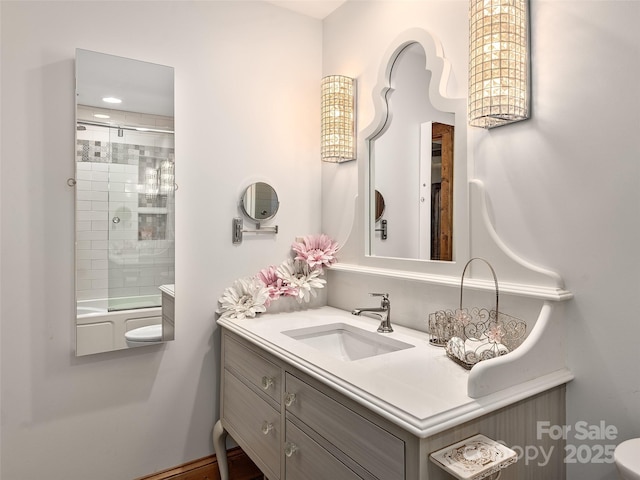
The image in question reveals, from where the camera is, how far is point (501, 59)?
124 centimetres

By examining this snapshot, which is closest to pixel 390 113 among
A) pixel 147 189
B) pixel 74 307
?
pixel 147 189

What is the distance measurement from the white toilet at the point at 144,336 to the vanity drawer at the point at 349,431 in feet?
2.32

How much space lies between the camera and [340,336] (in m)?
1.77

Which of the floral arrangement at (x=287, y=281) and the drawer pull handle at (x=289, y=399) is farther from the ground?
the floral arrangement at (x=287, y=281)

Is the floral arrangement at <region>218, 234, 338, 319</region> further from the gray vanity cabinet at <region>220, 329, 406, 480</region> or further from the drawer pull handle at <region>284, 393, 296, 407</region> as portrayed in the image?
the drawer pull handle at <region>284, 393, 296, 407</region>

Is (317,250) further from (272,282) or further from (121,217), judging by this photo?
(121,217)

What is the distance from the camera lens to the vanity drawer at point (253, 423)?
142 cm

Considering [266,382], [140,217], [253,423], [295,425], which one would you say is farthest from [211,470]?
[140,217]

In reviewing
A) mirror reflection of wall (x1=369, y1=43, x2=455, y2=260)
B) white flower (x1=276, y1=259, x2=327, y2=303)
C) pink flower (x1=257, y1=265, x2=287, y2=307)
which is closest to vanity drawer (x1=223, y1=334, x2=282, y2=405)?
pink flower (x1=257, y1=265, x2=287, y2=307)

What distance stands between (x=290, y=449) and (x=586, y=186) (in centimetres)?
121

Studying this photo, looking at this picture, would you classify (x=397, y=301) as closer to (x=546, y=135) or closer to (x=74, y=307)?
(x=546, y=135)

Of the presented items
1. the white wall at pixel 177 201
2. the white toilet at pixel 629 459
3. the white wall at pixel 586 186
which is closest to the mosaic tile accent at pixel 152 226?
the white wall at pixel 177 201

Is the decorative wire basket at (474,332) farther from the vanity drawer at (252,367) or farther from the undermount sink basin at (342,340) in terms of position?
the vanity drawer at (252,367)

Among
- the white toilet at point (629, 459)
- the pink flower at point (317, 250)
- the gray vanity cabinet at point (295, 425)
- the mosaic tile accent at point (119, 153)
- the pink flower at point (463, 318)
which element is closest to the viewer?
the white toilet at point (629, 459)
